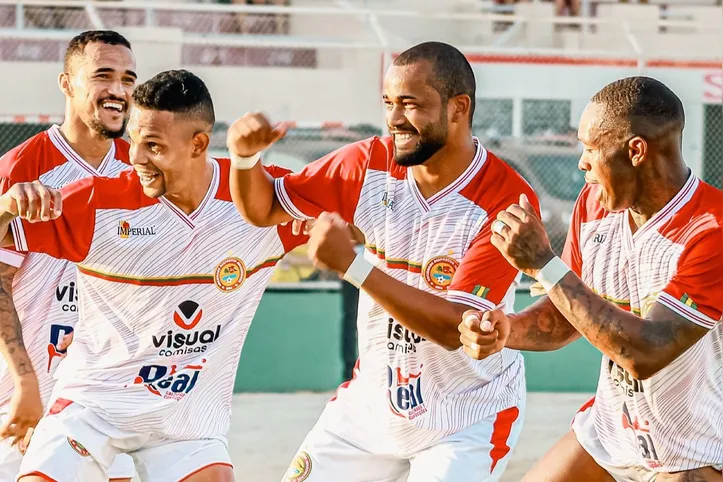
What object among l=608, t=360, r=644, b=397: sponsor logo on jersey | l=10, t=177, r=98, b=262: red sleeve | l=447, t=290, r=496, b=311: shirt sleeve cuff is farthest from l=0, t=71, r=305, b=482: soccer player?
l=608, t=360, r=644, b=397: sponsor logo on jersey

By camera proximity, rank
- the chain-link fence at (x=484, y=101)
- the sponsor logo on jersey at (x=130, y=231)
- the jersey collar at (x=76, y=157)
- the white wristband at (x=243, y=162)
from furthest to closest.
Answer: the chain-link fence at (x=484, y=101), the jersey collar at (x=76, y=157), the sponsor logo on jersey at (x=130, y=231), the white wristband at (x=243, y=162)

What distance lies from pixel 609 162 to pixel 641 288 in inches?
18.7

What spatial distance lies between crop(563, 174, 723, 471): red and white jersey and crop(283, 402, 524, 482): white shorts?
1.42 ft

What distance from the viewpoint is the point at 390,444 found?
177 inches

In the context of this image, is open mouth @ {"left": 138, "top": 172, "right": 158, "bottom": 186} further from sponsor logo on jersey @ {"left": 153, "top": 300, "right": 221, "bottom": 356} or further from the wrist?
the wrist

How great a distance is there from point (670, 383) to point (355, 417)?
124 cm

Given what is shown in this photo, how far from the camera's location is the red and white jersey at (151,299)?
447 centimetres

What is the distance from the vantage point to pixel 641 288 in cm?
411

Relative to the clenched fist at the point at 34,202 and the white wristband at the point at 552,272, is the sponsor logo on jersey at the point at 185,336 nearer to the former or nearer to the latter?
the clenched fist at the point at 34,202

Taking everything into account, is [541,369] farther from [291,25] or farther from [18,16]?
[18,16]

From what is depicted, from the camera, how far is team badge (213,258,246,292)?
4.58 m

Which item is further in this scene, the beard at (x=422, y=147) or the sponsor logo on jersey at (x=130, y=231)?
the sponsor logo on jersey at (x=130, y=231)

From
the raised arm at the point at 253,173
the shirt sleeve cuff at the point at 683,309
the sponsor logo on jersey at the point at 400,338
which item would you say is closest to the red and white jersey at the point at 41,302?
the raised arm at the point at 253,173

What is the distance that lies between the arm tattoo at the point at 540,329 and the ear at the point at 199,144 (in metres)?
1.38
